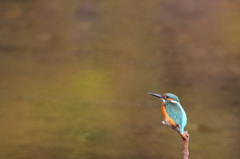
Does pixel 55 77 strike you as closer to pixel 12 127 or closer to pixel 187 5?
pixel 12 127

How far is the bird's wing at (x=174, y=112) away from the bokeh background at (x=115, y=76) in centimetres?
77

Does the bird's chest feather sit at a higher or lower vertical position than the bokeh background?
lower

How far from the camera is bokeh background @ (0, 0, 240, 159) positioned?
199 centimetres

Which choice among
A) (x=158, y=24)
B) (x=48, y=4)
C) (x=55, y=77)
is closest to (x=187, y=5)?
(x=158, y=24)

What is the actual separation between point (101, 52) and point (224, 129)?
0.99m

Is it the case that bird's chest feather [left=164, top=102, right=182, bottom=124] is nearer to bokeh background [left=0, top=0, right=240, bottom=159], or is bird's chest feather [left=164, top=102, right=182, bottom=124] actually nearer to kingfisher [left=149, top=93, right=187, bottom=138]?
kingfisher [left=149, top=93, right=187, bottom=138]

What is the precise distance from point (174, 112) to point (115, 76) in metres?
1.43

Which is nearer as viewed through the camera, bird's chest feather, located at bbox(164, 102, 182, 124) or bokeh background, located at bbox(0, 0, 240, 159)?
bird's chest feather, located at bbox(164, 102, 182, 124)

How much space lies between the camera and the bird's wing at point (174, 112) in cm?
114

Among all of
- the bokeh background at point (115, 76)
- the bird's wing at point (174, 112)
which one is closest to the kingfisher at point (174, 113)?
the bird's wing at point (174, 112)

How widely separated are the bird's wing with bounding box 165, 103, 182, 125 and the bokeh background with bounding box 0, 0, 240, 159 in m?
0.77

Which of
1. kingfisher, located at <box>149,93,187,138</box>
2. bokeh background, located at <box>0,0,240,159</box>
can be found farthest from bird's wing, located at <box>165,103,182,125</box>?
bokeh background, located at <box>0,0,240,159</box>

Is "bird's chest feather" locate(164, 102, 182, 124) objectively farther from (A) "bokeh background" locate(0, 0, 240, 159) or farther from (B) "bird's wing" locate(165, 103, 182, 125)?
(A) "bokeh background" locate(0, 0, 240, 159)

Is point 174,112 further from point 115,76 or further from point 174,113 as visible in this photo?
point 115,76
